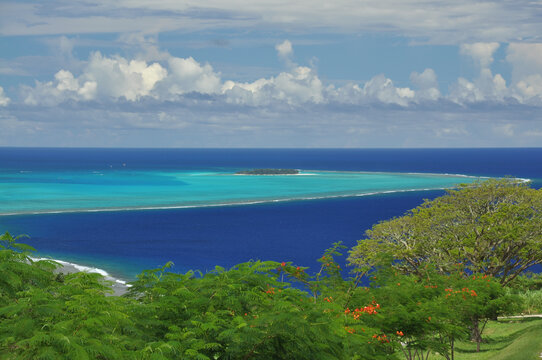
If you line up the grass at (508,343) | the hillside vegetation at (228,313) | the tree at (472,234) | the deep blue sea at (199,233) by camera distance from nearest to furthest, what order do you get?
the hillside vegetation at (228,313), the grass at (508,343), the tree at (472,234), the deep blue sea at (199,233)

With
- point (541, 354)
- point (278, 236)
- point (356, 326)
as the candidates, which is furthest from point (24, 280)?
point (278, 236)

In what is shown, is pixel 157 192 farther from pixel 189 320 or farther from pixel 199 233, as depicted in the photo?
pixel 189 320

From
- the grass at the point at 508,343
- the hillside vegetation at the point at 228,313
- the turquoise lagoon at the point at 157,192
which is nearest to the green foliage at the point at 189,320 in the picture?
the hillside vegetation at the point at 228,313

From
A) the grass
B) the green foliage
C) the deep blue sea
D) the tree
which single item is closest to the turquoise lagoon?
the deep blue sea

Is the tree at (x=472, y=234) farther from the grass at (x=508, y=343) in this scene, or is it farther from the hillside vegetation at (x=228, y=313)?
the hillside vegetation at (x=228, y=313)

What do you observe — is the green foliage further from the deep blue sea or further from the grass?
the deep blue sea

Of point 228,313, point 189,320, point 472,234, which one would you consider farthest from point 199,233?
point 189,320
